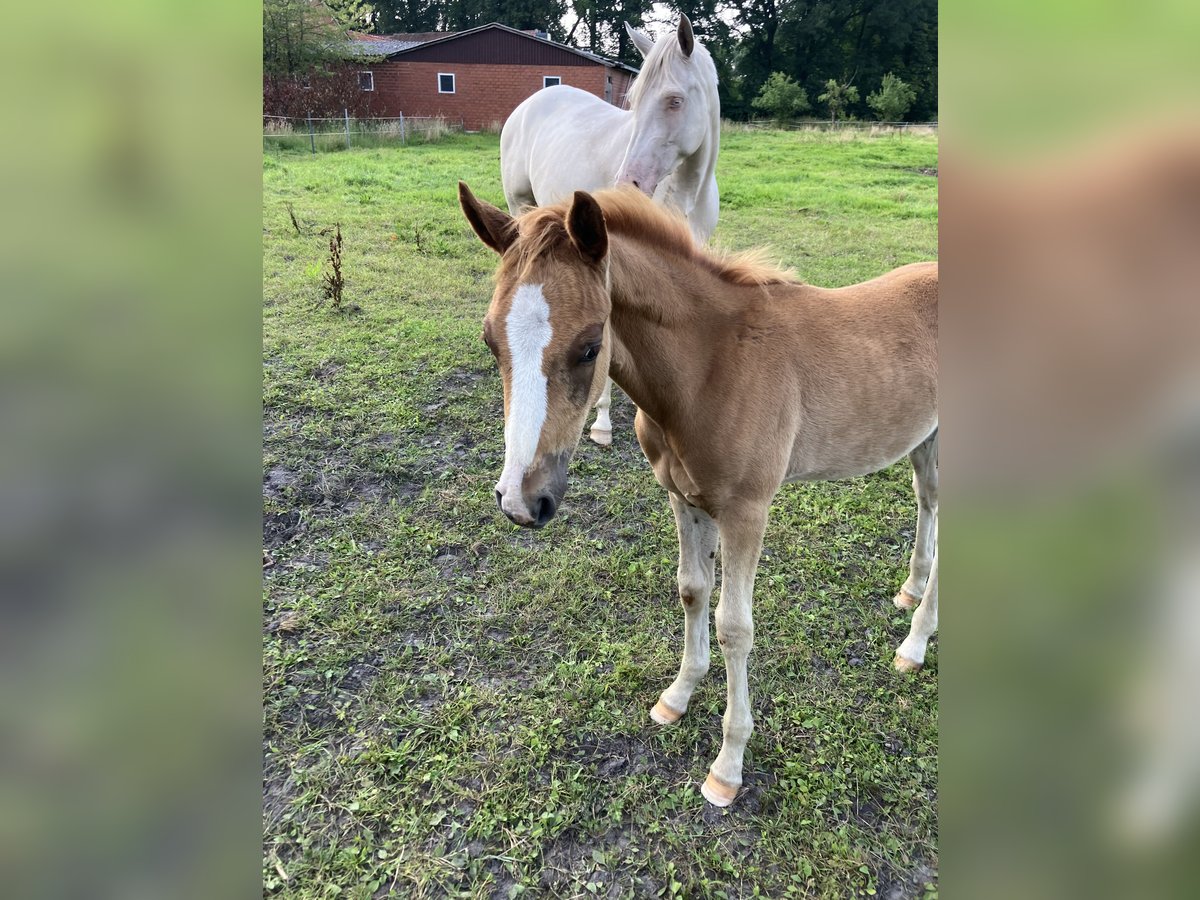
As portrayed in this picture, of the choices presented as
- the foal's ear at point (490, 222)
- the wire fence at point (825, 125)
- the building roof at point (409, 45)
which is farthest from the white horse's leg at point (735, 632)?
the building roof at point (409, 45)

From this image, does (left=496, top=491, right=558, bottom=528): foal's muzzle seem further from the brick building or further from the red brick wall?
the red brick wall

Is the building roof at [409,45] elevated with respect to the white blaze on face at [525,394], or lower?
elevated

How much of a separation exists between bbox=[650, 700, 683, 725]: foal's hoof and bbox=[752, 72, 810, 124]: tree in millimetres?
21700

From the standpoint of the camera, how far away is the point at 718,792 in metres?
1.96

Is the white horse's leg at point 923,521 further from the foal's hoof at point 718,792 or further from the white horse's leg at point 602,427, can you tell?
the white horse's leg at point 602,427

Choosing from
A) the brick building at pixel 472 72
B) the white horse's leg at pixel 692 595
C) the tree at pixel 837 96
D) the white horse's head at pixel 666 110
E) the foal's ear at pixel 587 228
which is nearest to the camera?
the foal's ear at pixel 587 228

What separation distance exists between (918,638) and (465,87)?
79.0 feet

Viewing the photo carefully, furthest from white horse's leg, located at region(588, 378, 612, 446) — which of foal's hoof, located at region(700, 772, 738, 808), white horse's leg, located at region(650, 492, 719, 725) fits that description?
foal's hoof, located at region(700, 772, 738, 808)

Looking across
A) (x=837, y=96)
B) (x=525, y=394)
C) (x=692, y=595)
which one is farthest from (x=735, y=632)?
(x=837, y=96)

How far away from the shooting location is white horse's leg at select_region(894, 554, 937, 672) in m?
2.39

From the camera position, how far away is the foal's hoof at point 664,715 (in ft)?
7.27
